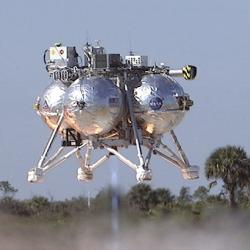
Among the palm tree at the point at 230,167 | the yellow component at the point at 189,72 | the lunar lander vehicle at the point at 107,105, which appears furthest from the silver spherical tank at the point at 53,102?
the palm tree at the point at 230,167

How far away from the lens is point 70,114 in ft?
185

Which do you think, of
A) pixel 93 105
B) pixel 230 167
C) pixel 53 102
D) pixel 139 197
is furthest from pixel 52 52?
pixel 230 167

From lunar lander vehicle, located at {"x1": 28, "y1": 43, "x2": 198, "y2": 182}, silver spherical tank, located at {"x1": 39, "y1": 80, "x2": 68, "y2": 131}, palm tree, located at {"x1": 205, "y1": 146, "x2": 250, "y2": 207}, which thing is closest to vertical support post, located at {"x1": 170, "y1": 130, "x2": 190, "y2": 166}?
lunar lander vehicle, located at {"x1": 28, "y1": 43, "x2": 198, "y2": 182}

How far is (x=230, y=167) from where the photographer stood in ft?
243

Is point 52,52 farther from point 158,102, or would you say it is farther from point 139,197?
point 139,197

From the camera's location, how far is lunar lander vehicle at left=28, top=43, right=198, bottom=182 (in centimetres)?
5638

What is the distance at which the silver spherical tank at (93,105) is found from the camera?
2203 inches

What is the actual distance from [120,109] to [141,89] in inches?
51.6

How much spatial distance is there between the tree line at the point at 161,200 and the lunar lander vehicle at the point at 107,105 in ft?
5.86

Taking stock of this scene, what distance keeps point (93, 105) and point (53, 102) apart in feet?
9.44

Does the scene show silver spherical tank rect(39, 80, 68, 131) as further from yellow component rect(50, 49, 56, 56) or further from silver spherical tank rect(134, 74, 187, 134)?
silver spherical tank rect(134, 74, 187, 134)

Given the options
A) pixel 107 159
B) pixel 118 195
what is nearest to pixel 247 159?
pixel 107 159

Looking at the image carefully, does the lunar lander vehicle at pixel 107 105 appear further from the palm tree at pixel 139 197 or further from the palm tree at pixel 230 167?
the palm tree at pixel 230 167

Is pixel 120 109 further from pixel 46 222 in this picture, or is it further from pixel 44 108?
pixel 46 222
